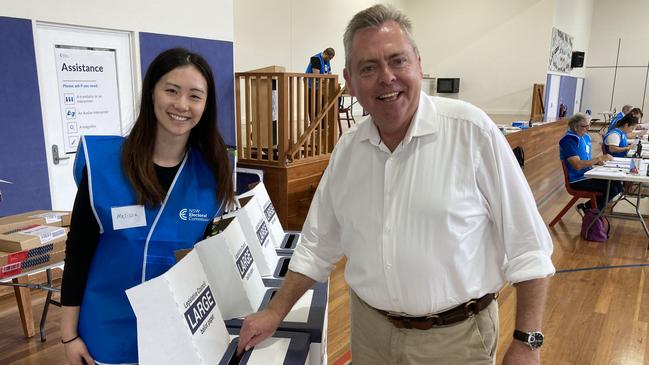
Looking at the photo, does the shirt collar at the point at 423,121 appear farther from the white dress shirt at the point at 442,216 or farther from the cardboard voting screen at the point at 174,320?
the cardboard voting screen at the point at 174,320

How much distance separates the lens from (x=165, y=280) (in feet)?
3.21

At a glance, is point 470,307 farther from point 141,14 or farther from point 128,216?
point 141,14

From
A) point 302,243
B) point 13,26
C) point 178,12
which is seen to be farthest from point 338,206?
point 178,12

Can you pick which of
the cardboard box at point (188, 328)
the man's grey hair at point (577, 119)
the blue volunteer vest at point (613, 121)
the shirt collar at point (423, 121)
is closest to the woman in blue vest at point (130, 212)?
the cardboard box at point (188, 328)

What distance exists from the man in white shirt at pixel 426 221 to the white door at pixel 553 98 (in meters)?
15.1

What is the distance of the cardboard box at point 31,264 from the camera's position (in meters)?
2.03

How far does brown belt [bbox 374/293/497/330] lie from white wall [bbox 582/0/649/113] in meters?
21.0

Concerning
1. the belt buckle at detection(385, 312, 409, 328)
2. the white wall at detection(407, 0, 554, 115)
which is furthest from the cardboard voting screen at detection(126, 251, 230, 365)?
the white wall at detection(407, 0, 554, 115)

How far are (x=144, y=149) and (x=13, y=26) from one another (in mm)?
2934

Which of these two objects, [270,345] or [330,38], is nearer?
[270,345]

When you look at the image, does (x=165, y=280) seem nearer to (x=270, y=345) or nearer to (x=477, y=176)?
(x=270, y=345)

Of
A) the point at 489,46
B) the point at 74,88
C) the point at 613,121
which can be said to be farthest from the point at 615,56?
the point at 74,88

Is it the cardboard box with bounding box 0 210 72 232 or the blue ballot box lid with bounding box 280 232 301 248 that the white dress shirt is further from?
the cardboard box with bounding box 0 210 72 232

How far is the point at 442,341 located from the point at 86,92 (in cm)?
382
